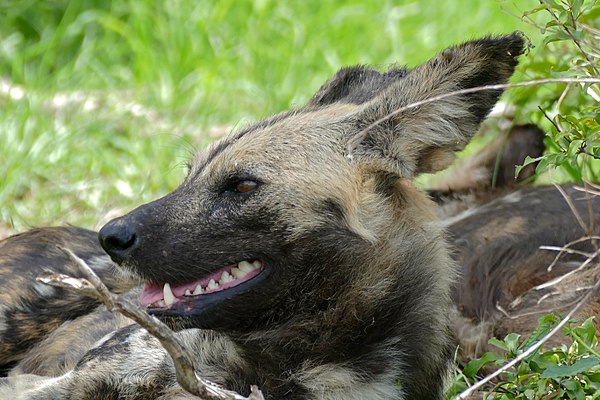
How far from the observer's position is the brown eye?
3.20 meters

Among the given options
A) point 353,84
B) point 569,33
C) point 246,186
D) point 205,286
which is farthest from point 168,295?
point 569,33

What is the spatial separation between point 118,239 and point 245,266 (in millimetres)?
402

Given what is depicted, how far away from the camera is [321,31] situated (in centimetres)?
766

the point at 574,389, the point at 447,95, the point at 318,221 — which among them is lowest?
the point at 574,389

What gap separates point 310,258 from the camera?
3.18 meters

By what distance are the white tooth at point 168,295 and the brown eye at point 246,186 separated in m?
0.38

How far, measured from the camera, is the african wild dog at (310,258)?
10.3 feet

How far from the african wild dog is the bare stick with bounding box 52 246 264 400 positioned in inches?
22.5

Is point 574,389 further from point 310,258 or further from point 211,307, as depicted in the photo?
point 211,307

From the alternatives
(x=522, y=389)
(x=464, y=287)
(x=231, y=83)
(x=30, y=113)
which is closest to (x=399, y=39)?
(x=231, y=83)

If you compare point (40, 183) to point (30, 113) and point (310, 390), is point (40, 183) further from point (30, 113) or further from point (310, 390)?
point (310, 390)

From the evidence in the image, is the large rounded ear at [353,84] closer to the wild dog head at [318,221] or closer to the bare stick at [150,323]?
the wild dog head at [318,221]

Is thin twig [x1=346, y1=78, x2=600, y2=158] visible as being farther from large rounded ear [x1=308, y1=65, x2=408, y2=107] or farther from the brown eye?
large rounded ear [x1=308, y1=65, x2=408, y2=107]

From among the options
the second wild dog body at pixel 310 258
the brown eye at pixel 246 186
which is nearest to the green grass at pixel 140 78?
the second wild dog body at pixel 310 258
